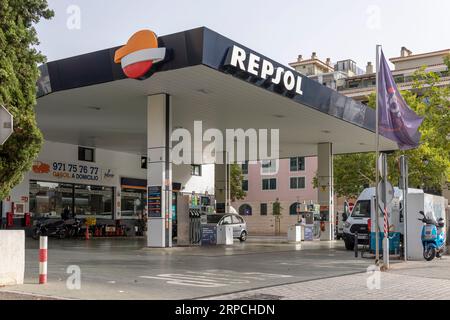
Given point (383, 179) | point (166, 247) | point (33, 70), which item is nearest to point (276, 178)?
point (166, 247)

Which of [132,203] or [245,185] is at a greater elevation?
[245,185]

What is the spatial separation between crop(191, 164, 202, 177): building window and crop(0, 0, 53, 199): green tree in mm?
30062

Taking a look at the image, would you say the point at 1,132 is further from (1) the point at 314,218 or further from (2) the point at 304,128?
(1) the point at 314,218

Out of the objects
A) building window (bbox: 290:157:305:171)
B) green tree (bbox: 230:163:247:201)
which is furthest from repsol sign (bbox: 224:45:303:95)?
building window (bbox: 290:157:305:171)

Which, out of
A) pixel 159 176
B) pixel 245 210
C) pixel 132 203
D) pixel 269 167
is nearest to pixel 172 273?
pixel 159 176

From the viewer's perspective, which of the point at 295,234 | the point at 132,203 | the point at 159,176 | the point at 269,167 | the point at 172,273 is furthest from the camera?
the point at 269,167

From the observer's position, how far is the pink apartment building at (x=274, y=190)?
2490 inches

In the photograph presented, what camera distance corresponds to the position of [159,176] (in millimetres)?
20797

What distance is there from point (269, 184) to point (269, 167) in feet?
9.35

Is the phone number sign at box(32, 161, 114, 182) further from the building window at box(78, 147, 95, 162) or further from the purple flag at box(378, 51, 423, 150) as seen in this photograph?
the purple flag at box(378, 51, 423, 150)

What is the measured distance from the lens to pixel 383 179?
47.1 ft

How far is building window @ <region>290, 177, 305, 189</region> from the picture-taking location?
2505 inches

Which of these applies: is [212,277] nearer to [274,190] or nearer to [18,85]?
→ [18,85]

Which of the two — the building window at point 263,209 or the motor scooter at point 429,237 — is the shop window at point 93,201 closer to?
the motor scooter at point 429,237
